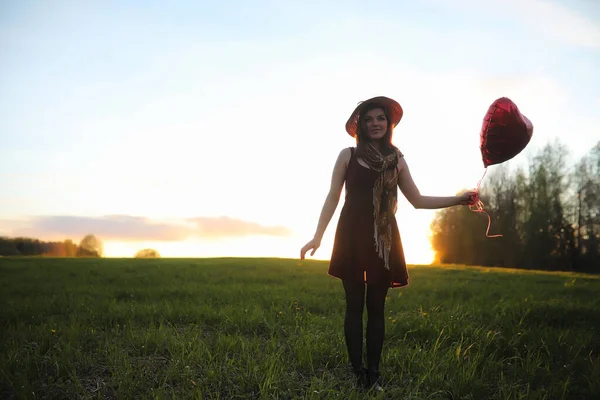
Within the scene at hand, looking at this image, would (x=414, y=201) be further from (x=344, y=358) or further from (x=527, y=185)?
(x=527, y=185)

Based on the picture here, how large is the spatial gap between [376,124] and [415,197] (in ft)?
2.86

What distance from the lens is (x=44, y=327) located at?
5.94 metres

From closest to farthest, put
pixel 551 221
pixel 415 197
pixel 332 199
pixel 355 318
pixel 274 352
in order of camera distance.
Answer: pixel 355 318
pixel 332 199
pixel 415 197
pixel 274 352
pixel 551 221

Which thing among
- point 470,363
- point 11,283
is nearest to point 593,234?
point 470,363

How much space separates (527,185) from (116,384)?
44.6 metres

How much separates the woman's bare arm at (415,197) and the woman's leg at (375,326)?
3.12ft

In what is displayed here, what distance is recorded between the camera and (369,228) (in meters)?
3.84

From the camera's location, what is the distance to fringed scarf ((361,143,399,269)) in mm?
3803

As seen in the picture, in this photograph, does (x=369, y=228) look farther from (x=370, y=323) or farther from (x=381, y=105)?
(x=381, y=105)

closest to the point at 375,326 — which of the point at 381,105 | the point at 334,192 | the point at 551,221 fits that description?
the point at 334,192

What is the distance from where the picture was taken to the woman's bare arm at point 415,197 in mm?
4059

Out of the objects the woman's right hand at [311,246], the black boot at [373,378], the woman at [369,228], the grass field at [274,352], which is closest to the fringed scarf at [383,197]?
the woman at [369,228]

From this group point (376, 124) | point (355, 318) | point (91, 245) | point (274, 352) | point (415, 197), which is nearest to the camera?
point (355, 318)

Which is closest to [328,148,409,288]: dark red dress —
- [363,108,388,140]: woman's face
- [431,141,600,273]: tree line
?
[363,108,388,140]: woman's face
